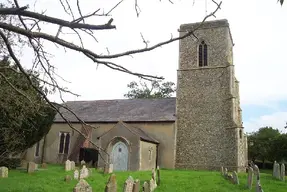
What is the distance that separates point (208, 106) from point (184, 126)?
2487mm

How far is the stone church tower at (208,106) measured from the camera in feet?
71.1

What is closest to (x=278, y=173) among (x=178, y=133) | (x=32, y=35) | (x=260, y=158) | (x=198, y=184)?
(x=198, y=184)

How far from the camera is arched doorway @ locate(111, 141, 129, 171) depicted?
20172 mm

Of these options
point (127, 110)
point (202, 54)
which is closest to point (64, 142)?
point (127, 110)

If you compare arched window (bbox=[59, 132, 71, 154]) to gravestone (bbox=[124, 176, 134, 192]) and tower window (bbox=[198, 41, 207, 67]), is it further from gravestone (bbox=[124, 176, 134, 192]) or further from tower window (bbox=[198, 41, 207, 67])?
gravestone (bbox=[124, 176, 134, 192])

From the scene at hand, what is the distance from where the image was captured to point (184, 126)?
2323cm

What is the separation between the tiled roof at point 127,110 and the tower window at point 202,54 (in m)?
4.03

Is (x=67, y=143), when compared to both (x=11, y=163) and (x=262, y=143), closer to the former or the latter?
(x=11, y=163)

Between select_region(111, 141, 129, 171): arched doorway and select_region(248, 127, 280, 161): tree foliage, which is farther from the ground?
select_region(248, 127, 280, 161): tree foliage

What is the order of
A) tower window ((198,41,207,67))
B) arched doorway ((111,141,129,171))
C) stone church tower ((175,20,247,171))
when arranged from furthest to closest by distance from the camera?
tower window ((198,41,207,67))
stone church tower ((175,20,247,171))
arched doorway ((111,141,129,171))

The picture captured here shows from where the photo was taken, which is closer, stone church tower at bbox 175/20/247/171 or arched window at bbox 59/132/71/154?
stone church tower at bbox 175/20/247/171

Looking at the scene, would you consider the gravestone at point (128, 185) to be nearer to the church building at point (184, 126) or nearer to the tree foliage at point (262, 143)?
the church building at point (184, 126)

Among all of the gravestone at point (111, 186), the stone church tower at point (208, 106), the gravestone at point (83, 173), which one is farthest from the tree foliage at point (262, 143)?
the gravestone at point (111, 186)

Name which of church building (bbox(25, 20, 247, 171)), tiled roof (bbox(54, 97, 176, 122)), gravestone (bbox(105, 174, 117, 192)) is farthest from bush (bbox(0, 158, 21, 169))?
gravestone (bbox(105, 174, 117, 192))
